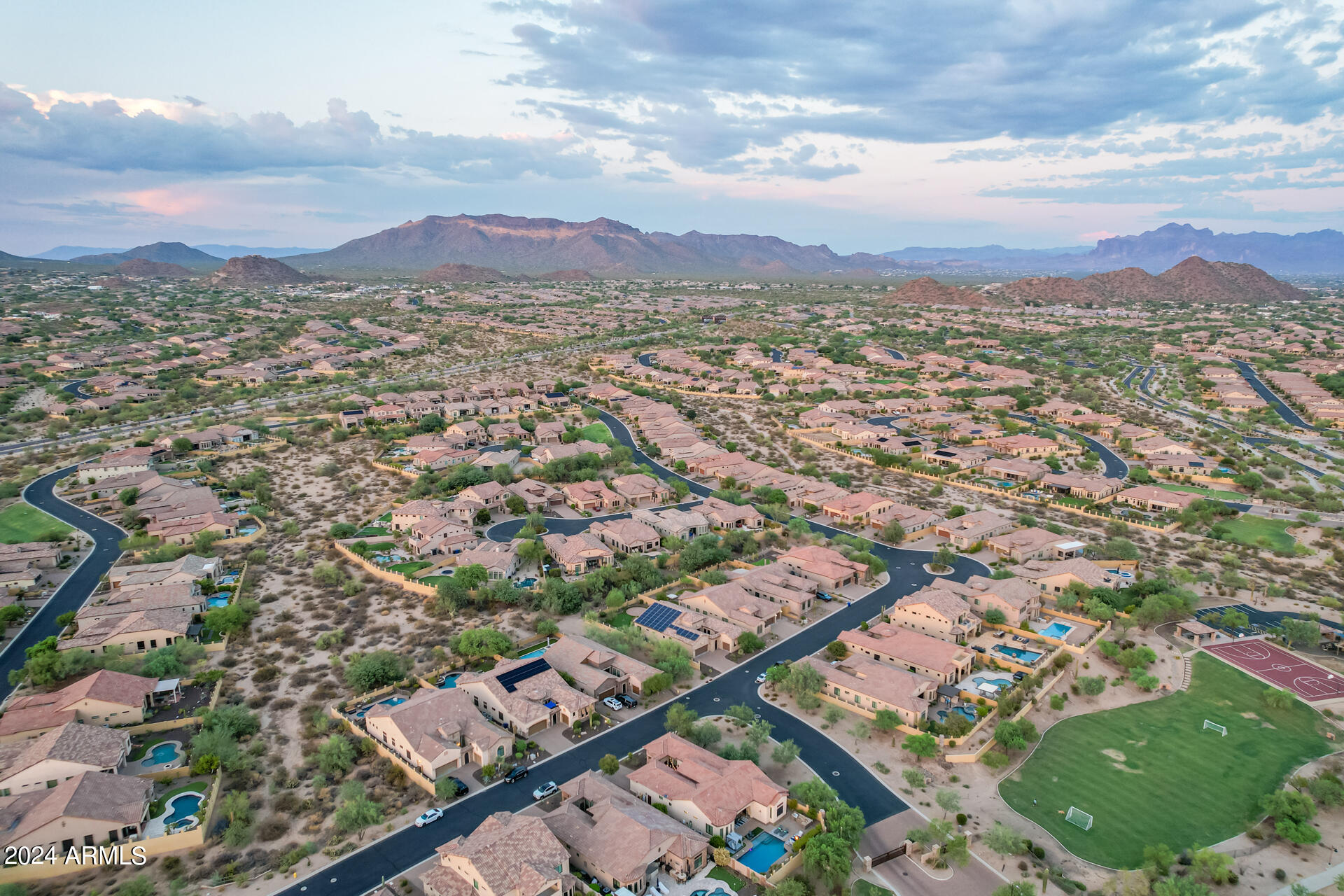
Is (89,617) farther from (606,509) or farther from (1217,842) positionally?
(1217,842)

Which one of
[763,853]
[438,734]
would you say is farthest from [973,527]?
[438,734]

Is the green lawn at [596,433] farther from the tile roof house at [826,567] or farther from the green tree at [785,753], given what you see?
the green tree at [785,753]

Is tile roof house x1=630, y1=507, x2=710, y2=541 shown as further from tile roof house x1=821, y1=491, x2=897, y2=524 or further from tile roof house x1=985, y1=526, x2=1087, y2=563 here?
tile roof house x1=985, y1=526, x2=1087, y2=563

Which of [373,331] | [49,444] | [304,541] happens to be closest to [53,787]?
[304,541]

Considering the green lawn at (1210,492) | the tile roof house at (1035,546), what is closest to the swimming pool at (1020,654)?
the tile roof house at (1035,546)

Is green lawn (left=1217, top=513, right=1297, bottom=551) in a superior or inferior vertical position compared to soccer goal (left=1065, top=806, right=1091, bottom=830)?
superior

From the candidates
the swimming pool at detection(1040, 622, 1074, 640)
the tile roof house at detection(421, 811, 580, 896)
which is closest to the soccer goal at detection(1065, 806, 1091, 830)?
the swimming pool at detection(1040, 622, 1074, 640)

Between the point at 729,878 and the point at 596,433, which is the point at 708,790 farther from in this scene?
the point at 596,433
